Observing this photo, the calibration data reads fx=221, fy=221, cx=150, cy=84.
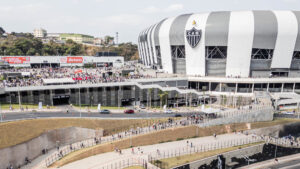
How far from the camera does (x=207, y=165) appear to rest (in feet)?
113

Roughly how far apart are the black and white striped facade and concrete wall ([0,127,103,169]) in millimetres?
41761

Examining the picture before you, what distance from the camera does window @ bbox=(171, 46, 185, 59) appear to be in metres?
72.5

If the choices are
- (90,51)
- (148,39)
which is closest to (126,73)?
(148,39)

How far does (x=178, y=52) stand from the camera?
7400 centimetres

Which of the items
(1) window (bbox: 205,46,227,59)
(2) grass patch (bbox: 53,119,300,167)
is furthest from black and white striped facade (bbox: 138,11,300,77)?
(2) grass patch (bbox: 53,119,300,167)

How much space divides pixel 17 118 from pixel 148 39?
202ft

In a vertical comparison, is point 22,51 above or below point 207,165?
above

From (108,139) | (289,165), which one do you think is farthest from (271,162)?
(108,139)

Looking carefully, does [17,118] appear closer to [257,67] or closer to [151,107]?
[151,107]

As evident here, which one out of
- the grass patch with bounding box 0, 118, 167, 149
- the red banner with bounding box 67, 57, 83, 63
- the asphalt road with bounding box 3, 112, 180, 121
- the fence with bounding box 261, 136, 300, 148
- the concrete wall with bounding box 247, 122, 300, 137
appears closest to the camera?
the grass patch with bounding box 0, 118, 167, 149

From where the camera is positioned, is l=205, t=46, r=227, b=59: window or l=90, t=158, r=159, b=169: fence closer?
l=90, t=158, r=159, b=169: fence

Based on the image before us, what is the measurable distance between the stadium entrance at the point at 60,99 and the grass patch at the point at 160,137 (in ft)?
58.6

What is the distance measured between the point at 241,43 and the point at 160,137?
1531 inches

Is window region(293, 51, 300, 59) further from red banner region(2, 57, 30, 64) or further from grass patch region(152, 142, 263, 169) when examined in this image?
red banner region(2, 57, 30, 64)
